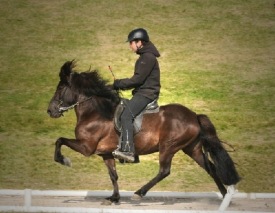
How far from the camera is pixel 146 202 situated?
12.8 m

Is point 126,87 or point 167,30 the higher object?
point 126,87

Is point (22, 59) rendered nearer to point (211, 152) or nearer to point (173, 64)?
point (173, 64)

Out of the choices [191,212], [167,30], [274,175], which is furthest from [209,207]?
[167,30]

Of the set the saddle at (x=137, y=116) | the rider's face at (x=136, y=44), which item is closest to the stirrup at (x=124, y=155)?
the saddle at (x=137, y=116)

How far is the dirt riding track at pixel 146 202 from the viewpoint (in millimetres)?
12219

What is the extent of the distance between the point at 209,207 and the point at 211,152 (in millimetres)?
1049

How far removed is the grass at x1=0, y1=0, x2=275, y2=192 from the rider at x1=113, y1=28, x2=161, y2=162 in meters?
3.31

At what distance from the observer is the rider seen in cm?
1223

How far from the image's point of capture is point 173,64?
26.8 meters

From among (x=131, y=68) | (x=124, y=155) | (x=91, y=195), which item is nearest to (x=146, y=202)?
(x=91, y=195)

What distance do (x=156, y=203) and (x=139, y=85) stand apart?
233cm

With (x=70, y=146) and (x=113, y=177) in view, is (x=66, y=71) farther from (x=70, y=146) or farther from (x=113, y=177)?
(x=113, y=177)

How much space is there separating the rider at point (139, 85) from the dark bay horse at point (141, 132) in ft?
0.88

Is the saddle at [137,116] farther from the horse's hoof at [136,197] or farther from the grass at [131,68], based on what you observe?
the grass at [131,68]
